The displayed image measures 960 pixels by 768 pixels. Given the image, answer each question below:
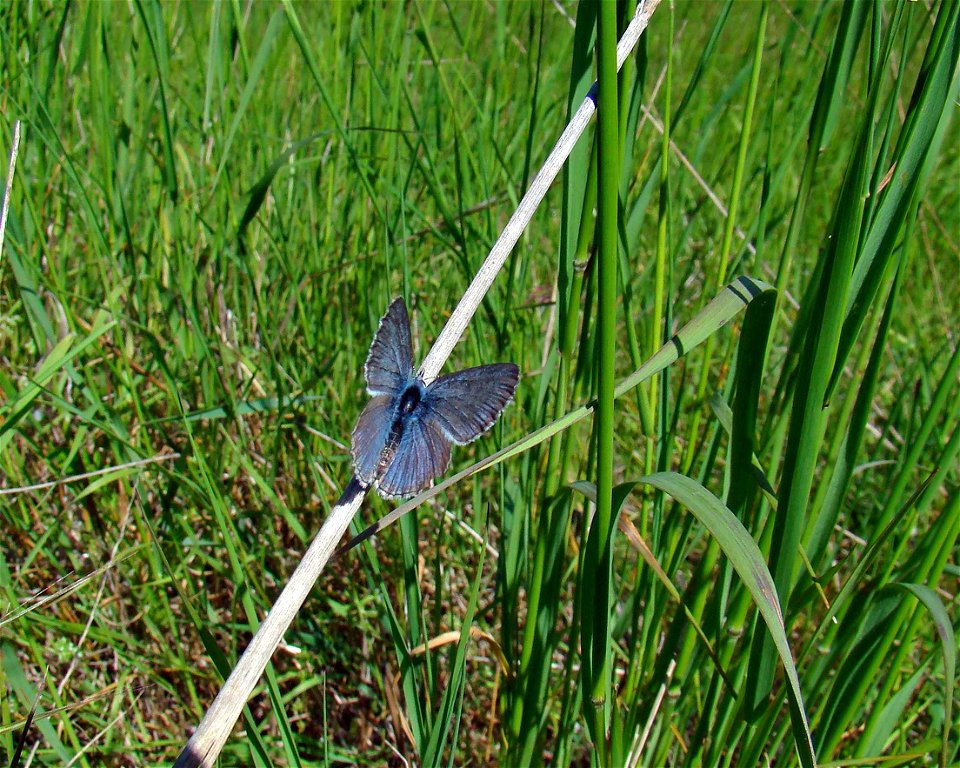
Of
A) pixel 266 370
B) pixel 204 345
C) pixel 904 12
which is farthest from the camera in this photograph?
pixel 266 370

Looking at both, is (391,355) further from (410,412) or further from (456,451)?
(456,451)

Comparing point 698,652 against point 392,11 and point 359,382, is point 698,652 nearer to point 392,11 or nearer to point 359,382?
point 359,382

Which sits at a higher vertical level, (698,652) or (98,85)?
(98,85)

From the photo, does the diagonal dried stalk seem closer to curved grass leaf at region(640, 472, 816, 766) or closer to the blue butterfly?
the blue butterfly

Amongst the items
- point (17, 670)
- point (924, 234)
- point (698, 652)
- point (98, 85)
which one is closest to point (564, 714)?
point (698, 652)

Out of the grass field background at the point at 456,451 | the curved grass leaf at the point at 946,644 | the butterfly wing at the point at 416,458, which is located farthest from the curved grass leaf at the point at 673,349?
the curved grass leaf at the point at 946,644

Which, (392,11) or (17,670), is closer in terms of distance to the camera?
(17,670)

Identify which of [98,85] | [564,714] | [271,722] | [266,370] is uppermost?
[98,85]

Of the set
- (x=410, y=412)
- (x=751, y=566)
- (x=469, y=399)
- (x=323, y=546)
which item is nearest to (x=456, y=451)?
(x=410, y=412)
